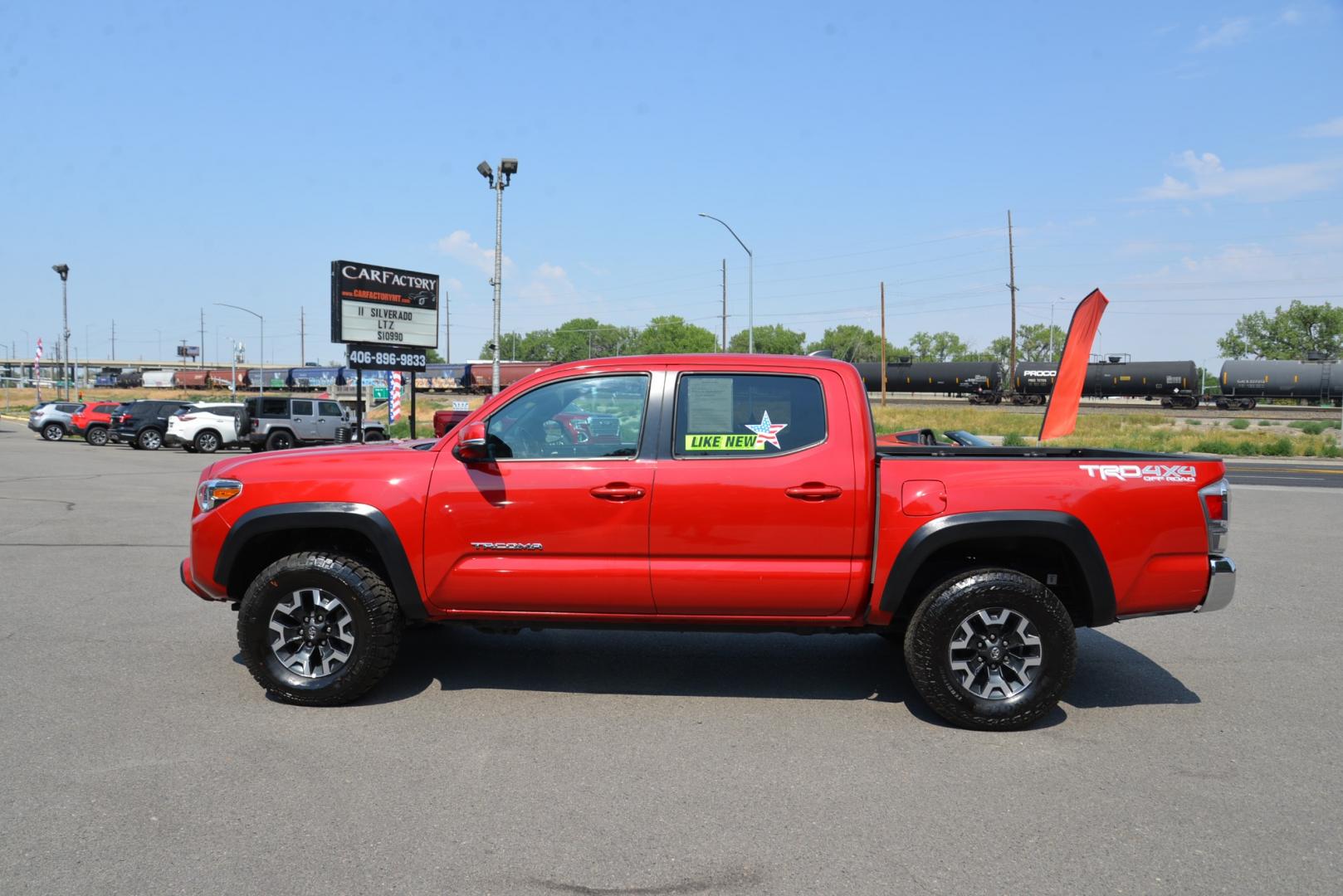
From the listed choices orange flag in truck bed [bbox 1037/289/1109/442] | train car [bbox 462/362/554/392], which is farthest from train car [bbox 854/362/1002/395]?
orange flag in truck bed [bbox 1037/289/1109/442]

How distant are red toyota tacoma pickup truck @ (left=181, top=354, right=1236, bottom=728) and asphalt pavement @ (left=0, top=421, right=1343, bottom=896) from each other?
0.46 m

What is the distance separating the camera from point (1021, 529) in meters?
4.84

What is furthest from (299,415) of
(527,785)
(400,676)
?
(527,785)

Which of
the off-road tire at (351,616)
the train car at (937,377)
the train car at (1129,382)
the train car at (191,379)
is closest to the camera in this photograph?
the off-road tire at (351,616)

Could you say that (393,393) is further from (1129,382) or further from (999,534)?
(1129,382)

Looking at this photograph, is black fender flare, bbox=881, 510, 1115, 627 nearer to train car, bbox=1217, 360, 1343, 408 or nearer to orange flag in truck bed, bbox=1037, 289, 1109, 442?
orange flag in truck bed, bbox=1037, 289, 1109, 442

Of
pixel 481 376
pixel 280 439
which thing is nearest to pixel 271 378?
pixel 481 376

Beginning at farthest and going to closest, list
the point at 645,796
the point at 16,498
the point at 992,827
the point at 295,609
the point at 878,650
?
the point at 16,498 < the point at 878,650 < the point at 295,609 < the point at 645,796 < the point at 992,827

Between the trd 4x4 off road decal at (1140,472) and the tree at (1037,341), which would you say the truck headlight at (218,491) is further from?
the tree at (1037,341)

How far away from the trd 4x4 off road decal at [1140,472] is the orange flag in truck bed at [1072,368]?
721 cm

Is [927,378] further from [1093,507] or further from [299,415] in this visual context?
[1093,507]

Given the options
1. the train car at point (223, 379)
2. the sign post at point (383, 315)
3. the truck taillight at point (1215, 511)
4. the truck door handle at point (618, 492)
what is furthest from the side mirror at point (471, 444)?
the train car at point (223, 379)

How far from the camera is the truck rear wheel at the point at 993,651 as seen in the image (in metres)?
4.86

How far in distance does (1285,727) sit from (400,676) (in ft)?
15.7
